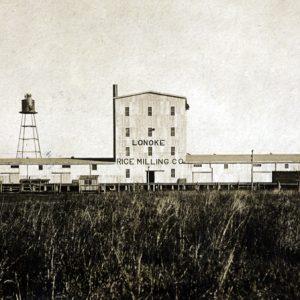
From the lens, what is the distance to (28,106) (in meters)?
53.6

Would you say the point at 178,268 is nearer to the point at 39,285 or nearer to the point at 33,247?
the point at 39,285

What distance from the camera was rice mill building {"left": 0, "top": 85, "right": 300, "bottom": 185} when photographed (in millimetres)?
43375

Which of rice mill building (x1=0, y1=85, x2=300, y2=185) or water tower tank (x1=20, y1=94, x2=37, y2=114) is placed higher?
water tower tank (x1=20, y1=94, x2=37, y2=114)

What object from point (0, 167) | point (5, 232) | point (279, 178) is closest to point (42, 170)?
point (0, 167)

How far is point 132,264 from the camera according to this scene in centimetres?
528

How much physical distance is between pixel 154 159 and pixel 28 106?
22047mm

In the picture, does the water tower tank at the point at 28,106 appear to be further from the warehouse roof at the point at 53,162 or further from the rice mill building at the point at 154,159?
the rice mill building at the point at 154,159

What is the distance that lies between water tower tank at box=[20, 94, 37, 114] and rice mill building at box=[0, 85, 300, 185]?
11769 mm

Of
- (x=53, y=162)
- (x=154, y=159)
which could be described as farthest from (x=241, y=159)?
(x=53, y=162)

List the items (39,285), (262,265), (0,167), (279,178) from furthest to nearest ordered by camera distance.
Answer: (0,167)
(279,178)
(262,265)
(39,285)

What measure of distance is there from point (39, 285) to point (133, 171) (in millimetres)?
38332

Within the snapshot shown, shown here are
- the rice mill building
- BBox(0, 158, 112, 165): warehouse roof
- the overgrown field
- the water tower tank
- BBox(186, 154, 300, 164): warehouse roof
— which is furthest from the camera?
the water tower tank

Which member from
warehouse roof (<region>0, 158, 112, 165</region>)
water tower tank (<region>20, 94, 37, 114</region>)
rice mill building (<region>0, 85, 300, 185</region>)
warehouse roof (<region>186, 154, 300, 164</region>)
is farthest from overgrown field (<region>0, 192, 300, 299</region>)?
water tower tank (<region>20, 94, 37, 114</region>)

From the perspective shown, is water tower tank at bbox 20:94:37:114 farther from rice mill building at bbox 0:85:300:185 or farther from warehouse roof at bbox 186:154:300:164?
warehouse roof at bbox 186:154:300:164
